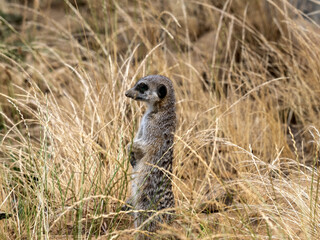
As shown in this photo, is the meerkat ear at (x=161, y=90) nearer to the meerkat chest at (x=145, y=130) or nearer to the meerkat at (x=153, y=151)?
the meerkat at (x=153, y=151)

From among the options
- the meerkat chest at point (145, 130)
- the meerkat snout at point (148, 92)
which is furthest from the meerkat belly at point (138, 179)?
the meerkat snout at point (148, 92)

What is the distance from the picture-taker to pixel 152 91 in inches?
94.3

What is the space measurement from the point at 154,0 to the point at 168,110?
5.14 meters

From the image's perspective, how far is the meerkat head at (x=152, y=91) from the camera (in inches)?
93.7

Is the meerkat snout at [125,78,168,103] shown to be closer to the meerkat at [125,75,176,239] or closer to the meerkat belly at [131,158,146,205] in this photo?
the meerkat at [125,75,176,239]

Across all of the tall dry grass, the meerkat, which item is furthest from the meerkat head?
the tall dry grass

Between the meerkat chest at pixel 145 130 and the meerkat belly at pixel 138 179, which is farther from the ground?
the meerkat chest at pixel 145 130

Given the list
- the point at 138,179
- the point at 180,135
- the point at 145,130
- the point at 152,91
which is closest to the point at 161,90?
the point at 152,91

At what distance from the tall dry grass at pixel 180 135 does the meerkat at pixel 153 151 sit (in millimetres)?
82

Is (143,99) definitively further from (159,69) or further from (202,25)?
(202,25)

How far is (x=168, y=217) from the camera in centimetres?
Answer: 237

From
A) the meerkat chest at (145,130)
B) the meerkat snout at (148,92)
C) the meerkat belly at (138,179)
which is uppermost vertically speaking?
the meerkat snout at (148,92)

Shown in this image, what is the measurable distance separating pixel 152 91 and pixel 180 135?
0.98 m

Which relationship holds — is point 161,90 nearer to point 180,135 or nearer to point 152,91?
point 152,91
